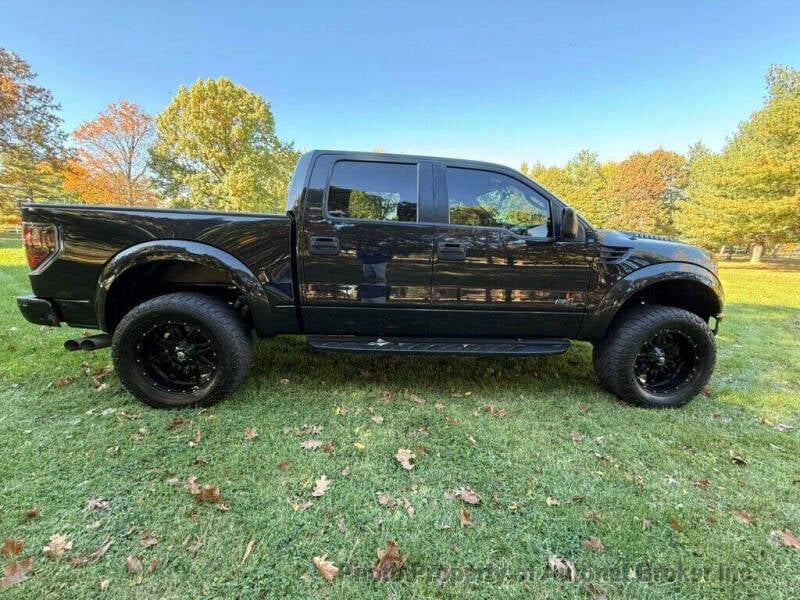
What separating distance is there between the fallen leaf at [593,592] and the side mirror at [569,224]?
2171 mm

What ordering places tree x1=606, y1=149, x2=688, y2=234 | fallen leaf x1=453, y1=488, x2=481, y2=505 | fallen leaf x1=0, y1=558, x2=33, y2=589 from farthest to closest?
tree x1=606, y1=149, x2=688, y2=234 < fallen leaf x1=453, y1=488, x2=481, y2=505 < fallen leaf x1=0, y1=558, x2=33, y2=589

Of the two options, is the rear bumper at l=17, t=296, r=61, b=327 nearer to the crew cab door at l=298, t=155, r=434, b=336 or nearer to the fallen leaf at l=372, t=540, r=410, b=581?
the crew cab door at l=298, t=155, r=434, b=336

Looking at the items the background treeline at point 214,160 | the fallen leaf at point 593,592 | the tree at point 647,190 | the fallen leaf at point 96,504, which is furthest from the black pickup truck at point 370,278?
the tree at point 647,190

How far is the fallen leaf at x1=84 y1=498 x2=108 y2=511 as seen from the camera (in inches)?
68.8

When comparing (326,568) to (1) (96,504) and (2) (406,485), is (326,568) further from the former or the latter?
(1) (96,504)

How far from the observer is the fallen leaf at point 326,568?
57.1 inches

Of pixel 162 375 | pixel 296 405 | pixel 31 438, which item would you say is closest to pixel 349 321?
pixel 296 405

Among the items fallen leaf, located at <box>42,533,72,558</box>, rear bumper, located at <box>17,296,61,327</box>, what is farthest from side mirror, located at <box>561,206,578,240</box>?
rear bumper, located at <box>17,296,61,327</box>

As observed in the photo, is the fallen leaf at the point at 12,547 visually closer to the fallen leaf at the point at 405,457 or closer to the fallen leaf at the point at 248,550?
the fallen leaf at the point at 248,550

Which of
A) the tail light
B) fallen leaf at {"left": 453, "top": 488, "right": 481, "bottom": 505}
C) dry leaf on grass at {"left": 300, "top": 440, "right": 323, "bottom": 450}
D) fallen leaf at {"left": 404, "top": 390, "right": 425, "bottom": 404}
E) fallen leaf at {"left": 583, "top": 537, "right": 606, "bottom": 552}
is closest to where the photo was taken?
fallen leaf at {"left": 583, "top": 537, "right": 606, "bottom": 552}

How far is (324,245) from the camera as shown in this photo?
2.69m

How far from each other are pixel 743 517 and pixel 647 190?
31.9 meters

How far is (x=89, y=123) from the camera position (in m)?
19.9

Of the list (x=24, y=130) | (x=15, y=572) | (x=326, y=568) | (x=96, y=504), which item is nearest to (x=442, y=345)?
(x=326, y=568)
